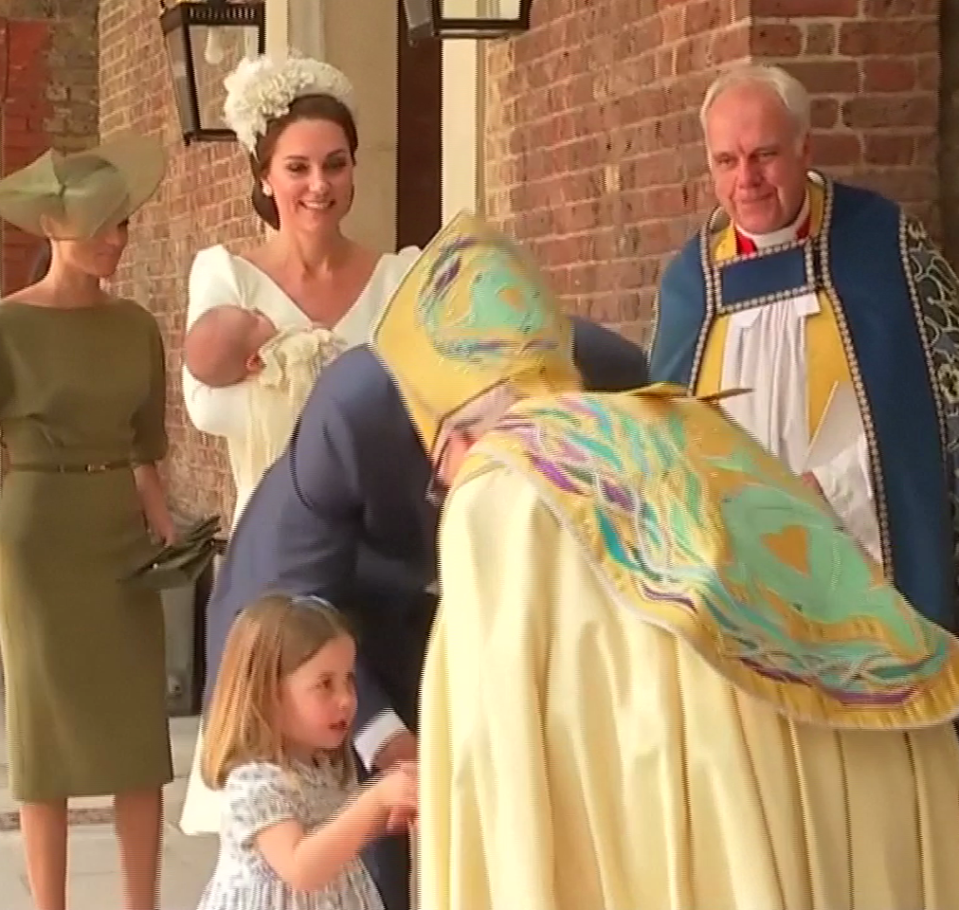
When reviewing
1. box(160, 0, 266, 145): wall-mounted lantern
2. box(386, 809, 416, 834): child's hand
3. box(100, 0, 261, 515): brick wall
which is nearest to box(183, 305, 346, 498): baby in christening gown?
box(386, 809, 416, 834): child's hand

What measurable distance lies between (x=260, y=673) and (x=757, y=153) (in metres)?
1.20

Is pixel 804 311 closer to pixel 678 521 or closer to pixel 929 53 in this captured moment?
pixel 929 53

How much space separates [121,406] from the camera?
14.6ft

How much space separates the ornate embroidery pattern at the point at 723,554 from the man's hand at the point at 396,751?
780 millimetres

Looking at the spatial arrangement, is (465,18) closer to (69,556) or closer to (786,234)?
(69,556)

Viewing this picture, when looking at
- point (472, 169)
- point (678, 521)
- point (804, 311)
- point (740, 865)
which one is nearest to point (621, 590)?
point (678, 521)

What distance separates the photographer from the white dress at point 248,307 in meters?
3.76

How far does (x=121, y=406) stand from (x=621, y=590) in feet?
9.09

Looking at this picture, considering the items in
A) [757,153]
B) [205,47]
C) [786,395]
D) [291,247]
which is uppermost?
[205,47]

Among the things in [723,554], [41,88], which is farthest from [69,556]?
[41,88]

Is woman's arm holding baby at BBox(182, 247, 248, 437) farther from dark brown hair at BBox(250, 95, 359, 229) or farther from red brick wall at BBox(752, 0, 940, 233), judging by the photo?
red brick wall at BBox(752, 0, 940, 233)

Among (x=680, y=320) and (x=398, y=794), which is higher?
(x=680, y=320)

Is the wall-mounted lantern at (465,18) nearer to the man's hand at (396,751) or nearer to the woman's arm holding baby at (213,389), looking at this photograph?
the woman's arm holding baby at (213,389)

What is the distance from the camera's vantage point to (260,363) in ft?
12.3
